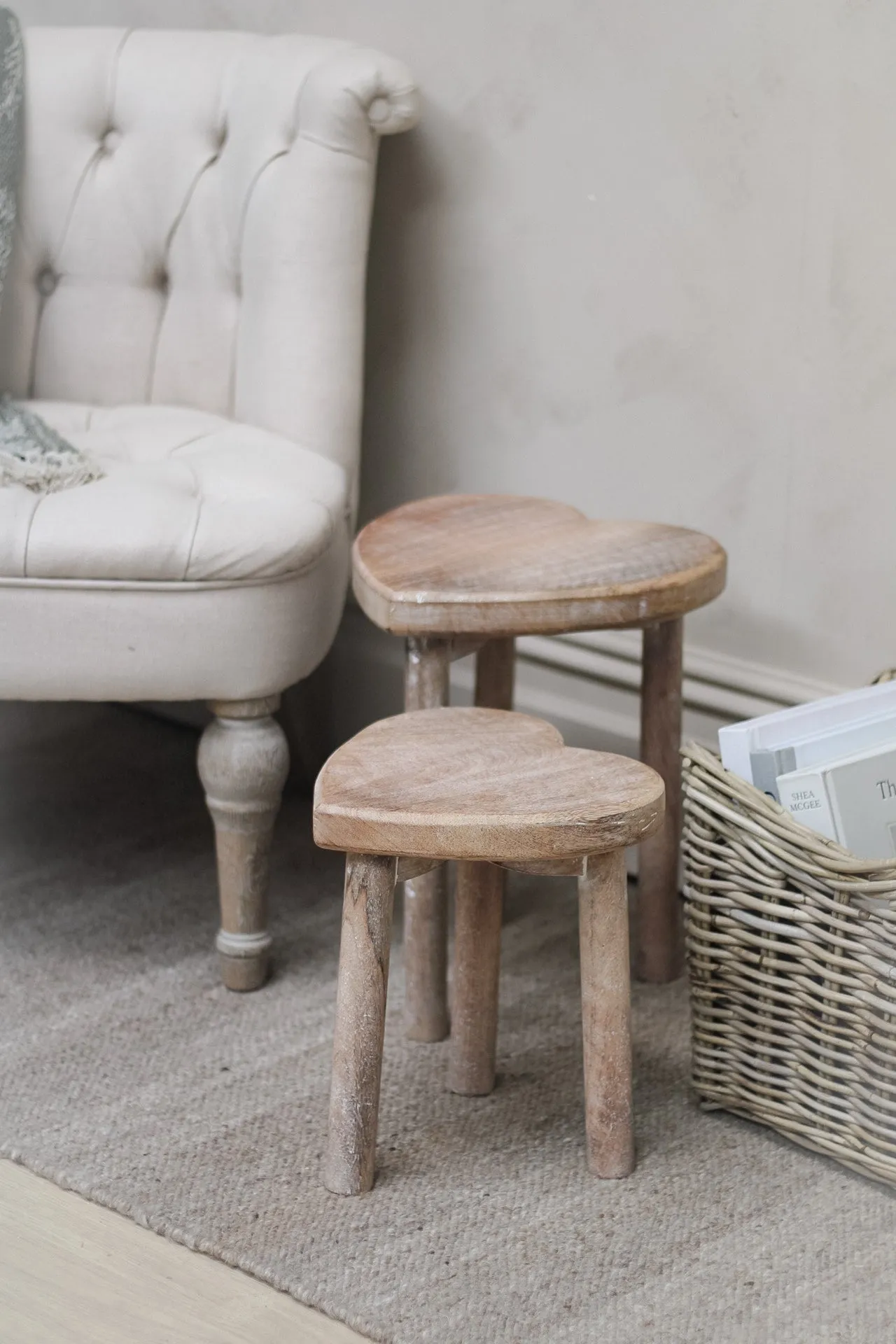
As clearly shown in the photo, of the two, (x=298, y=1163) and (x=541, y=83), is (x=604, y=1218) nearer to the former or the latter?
(x=298, y=1163)

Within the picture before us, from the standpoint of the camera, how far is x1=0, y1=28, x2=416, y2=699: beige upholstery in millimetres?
1188

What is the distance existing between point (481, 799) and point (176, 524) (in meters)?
0.38

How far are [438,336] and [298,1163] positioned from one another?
916mm

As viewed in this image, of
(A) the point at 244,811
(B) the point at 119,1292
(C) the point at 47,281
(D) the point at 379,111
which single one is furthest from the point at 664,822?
(C) the point at 47,281

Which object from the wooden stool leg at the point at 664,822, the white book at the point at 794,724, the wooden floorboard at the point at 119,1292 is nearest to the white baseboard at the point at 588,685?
the wooden stool leg at the point at 664,822

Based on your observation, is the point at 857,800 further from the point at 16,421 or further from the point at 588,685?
the point at 16,421

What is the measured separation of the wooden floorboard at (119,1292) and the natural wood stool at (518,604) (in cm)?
32

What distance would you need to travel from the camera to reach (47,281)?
1627mm

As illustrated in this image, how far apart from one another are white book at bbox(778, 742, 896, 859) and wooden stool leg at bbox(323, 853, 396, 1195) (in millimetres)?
296

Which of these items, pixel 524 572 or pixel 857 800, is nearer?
pixel 857 800

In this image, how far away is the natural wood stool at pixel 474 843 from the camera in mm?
925

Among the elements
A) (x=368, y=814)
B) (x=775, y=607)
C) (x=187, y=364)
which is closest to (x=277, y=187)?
(x=187, y=364)

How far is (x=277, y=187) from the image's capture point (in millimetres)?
1461

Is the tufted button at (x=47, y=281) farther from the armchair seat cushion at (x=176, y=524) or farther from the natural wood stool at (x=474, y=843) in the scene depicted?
the natural wood stool at (x=474, y=843)
